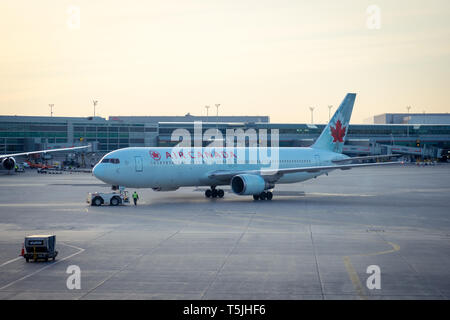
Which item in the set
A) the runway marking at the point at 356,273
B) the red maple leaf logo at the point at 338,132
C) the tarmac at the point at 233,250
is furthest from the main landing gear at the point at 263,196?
the runway marking at the point at 356,273

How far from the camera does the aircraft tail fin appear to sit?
56.0 metres

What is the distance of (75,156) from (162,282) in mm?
105585

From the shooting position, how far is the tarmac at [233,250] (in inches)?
680

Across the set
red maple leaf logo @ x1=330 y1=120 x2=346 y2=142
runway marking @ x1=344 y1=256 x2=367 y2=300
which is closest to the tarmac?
runway marking @ x1=344 y1=256 x2=367 y2=300

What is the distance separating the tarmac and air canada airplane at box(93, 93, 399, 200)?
211 cm

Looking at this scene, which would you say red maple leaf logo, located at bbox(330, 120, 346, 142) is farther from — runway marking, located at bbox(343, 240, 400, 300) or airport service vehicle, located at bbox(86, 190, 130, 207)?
runway marking, located at bbox(343, 240, 400, 300)

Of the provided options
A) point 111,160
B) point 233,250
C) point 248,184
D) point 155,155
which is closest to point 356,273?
point 233,250

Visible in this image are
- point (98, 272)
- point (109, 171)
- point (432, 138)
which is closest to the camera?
point (98, 272)

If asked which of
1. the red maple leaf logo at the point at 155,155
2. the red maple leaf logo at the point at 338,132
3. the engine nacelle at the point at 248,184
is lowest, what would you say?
the engine nacelle at the point at 248,184

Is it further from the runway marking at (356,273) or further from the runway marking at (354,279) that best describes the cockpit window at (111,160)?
the runway marking at (354,279)

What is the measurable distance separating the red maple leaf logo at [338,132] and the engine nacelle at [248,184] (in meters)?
14.1
